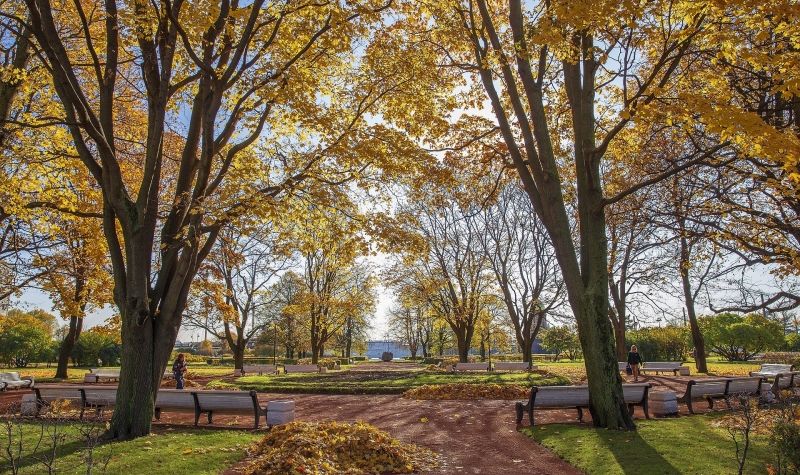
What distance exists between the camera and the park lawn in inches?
248

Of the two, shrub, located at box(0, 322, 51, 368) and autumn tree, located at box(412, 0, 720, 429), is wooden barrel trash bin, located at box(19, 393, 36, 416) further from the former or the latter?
shrub, located at box(0, 322, 51, 368)

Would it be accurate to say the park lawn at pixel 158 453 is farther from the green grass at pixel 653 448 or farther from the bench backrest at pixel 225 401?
the green grass at pixel 653 448

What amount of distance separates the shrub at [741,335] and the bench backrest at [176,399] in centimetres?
3348

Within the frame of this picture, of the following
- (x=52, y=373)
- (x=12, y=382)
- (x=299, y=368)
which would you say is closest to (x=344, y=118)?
(x=12, y=382)

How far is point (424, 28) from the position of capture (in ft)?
39.1

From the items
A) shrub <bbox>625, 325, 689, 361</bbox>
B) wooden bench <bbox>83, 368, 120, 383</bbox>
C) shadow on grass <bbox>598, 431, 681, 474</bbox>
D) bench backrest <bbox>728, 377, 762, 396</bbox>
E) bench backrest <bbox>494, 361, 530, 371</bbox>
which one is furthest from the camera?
shrub <bbox>625, 325, 689, 361</bbox>

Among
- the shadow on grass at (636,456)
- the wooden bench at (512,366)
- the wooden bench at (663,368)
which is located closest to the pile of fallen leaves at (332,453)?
the shadow on grass at (636,456)

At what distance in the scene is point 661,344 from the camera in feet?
121

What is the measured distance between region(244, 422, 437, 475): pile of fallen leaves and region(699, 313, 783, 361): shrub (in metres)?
32.9

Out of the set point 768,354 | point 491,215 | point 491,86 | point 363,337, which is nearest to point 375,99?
point 491,86

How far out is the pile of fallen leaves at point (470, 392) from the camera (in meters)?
15.4

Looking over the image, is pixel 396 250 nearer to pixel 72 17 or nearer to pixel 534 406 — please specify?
pixel 534 406

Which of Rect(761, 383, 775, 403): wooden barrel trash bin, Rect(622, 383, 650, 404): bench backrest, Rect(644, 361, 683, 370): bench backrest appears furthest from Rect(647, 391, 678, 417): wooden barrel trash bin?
Rect(644, 361, 683, 370): bench backrest

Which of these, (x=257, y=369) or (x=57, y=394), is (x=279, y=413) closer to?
(x=57, y=394)
